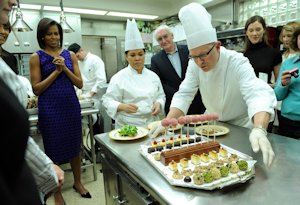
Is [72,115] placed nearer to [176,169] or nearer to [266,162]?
[176,169]

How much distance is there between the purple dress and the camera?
2029 mm

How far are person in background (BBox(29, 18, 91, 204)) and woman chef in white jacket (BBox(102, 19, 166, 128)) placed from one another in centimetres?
35

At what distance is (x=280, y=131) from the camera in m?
1.87

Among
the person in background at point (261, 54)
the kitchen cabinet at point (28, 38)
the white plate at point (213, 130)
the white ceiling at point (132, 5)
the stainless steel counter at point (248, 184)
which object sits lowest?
the stainless steel counter at point (248, 184)

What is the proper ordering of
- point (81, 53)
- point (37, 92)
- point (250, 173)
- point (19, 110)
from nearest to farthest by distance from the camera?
point (19, 110), point (250, 173), point (37, 92), point (81, 53)

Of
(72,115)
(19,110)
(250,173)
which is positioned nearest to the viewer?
(19,110)

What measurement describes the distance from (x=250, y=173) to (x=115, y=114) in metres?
1.37

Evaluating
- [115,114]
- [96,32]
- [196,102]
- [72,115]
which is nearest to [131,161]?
[115,114]

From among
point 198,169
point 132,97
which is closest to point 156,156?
point 198,169

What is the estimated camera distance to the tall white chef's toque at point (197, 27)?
1.45 meters

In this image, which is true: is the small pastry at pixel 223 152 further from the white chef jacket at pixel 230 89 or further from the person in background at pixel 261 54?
the person in background at pixel 261 54

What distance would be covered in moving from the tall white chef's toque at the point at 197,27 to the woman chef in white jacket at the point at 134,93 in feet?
2.19

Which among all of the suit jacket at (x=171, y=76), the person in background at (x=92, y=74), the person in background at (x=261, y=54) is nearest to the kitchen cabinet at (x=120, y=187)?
the suit jacket at (x=171, y=76)

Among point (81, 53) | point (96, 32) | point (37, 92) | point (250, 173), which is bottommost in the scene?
point (250, 173)
